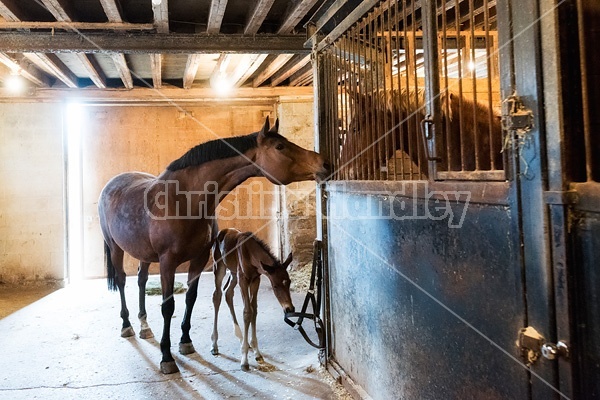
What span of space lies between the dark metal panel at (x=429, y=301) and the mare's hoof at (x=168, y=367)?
1.24 m

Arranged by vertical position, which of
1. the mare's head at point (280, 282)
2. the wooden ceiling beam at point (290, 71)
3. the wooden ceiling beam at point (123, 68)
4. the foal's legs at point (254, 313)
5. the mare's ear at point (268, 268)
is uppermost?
the wooden ceiling beam at point (290, 71)

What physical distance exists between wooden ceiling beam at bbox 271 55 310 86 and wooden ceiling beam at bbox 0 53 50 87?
9.46ft

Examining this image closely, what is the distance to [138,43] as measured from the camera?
3490mm

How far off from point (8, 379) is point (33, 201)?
3.56 m

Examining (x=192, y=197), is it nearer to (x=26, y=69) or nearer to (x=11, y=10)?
(x=11, y=10)

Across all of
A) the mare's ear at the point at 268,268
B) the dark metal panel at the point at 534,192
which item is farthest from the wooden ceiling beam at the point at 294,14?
the dark metal panel at the point at 534,192

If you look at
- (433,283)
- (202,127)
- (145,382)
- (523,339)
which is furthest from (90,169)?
(523,339)

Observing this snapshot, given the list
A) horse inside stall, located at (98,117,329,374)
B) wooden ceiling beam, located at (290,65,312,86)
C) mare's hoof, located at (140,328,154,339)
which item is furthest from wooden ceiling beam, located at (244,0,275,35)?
mare's hoof, located at (140,328,154,339)

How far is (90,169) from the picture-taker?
19.8 feet

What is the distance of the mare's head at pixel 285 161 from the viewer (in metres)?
2.70

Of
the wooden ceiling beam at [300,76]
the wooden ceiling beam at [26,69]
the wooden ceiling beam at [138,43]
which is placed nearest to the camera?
the wooden ceiling beam at [138,43]

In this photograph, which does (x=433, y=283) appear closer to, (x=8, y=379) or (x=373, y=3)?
(x=373, y=3)

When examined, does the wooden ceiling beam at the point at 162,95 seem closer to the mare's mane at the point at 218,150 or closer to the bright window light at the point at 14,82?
the bright window light at the point at 14,82

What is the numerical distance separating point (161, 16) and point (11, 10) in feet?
3.43
